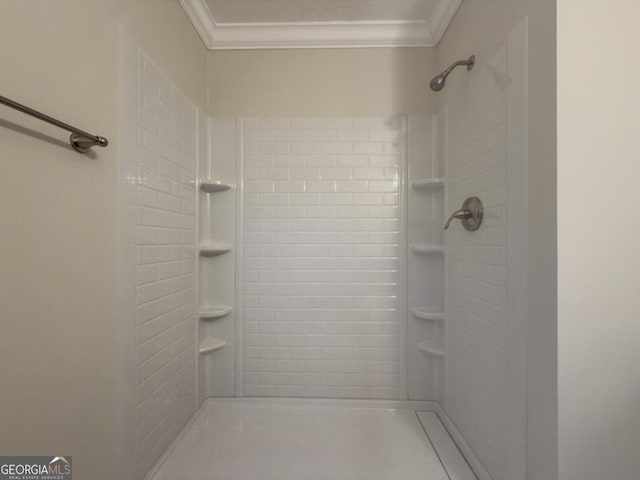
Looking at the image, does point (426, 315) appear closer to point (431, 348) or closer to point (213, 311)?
point (431, 348)

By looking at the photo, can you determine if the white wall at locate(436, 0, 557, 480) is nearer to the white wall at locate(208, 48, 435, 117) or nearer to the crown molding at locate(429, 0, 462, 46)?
the crown molding at locate(429, 0, 462, 46)

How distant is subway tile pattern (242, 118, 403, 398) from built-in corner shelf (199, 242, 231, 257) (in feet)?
0.33

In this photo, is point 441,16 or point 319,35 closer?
point 441,16

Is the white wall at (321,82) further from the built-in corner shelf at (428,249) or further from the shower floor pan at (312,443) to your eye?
the shower floor pan at (312,443)

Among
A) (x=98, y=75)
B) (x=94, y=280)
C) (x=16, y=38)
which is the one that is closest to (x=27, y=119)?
(x=16, y=38)

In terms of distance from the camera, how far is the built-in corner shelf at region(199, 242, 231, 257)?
59.6 inches

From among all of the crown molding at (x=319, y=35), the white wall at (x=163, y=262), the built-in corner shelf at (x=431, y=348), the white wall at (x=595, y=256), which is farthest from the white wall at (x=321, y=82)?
the built-in corner shelf at (x=431, y=348)

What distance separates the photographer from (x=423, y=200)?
5.19 feet

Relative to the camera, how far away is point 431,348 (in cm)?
150

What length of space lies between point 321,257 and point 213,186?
2.19 ft

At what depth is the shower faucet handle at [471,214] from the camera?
1115 millimetres

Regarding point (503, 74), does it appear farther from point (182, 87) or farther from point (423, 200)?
point (182, 87)

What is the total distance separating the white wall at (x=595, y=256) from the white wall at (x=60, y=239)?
1194 mm

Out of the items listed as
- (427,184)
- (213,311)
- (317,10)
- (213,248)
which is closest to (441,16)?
(317,10)
